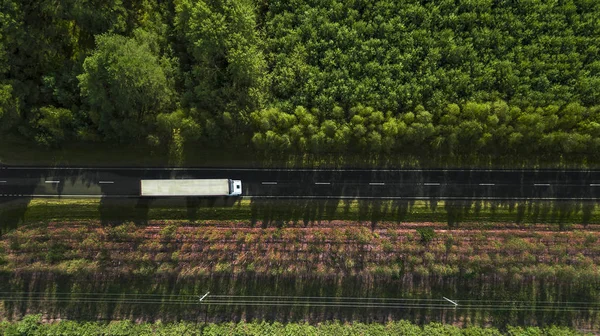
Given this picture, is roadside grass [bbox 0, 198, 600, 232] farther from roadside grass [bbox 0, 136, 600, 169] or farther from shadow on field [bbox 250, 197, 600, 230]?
roadside grass [bbox 0, 136, 600, 169]

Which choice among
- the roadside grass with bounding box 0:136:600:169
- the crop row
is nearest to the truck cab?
the roadside grass with bounding box 0:136:600:169

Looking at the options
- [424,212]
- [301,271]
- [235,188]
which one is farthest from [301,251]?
[424,212]

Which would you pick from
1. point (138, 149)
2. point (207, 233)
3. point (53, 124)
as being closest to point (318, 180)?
point (207, 233)

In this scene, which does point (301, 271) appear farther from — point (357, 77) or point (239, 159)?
point (357, 77)

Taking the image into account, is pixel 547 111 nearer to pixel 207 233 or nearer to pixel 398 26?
pixel 398 26

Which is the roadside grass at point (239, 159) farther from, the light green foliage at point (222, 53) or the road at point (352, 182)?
the light green foliage at point (222, 53)

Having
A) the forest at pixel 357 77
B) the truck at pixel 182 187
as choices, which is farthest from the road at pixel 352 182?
the forest at pixel 357 77
